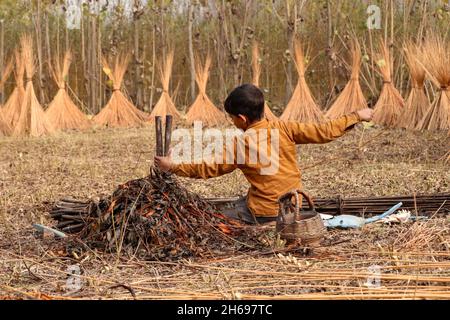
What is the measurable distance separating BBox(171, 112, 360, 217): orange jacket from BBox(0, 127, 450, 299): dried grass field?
0.34 meters

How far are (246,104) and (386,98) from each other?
5765 millimetres

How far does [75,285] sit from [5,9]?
9240 millimetres

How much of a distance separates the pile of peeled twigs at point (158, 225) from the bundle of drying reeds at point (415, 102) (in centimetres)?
514

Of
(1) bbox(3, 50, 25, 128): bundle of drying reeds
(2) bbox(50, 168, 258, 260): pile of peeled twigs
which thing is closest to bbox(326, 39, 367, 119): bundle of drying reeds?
(1) bbox(3, 50, 25, 128): bundle of drying reeds

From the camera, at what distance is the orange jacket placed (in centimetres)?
416

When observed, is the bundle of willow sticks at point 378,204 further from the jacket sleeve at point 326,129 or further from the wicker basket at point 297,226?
the wicker basket at point 297,226

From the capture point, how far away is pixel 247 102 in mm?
4230

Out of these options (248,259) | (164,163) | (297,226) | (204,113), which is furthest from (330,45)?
(248,259)

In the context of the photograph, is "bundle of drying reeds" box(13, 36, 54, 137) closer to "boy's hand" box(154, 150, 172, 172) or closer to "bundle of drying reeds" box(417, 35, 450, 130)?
"bundle of drying reeds" box(417, 35, 450, 130)

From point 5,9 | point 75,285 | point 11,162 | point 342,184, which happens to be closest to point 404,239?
point 75,285

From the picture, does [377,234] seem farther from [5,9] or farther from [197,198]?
[5,9]

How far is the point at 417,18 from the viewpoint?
37.5ft

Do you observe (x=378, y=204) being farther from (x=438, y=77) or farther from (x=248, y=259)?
(x=438, y=77)
